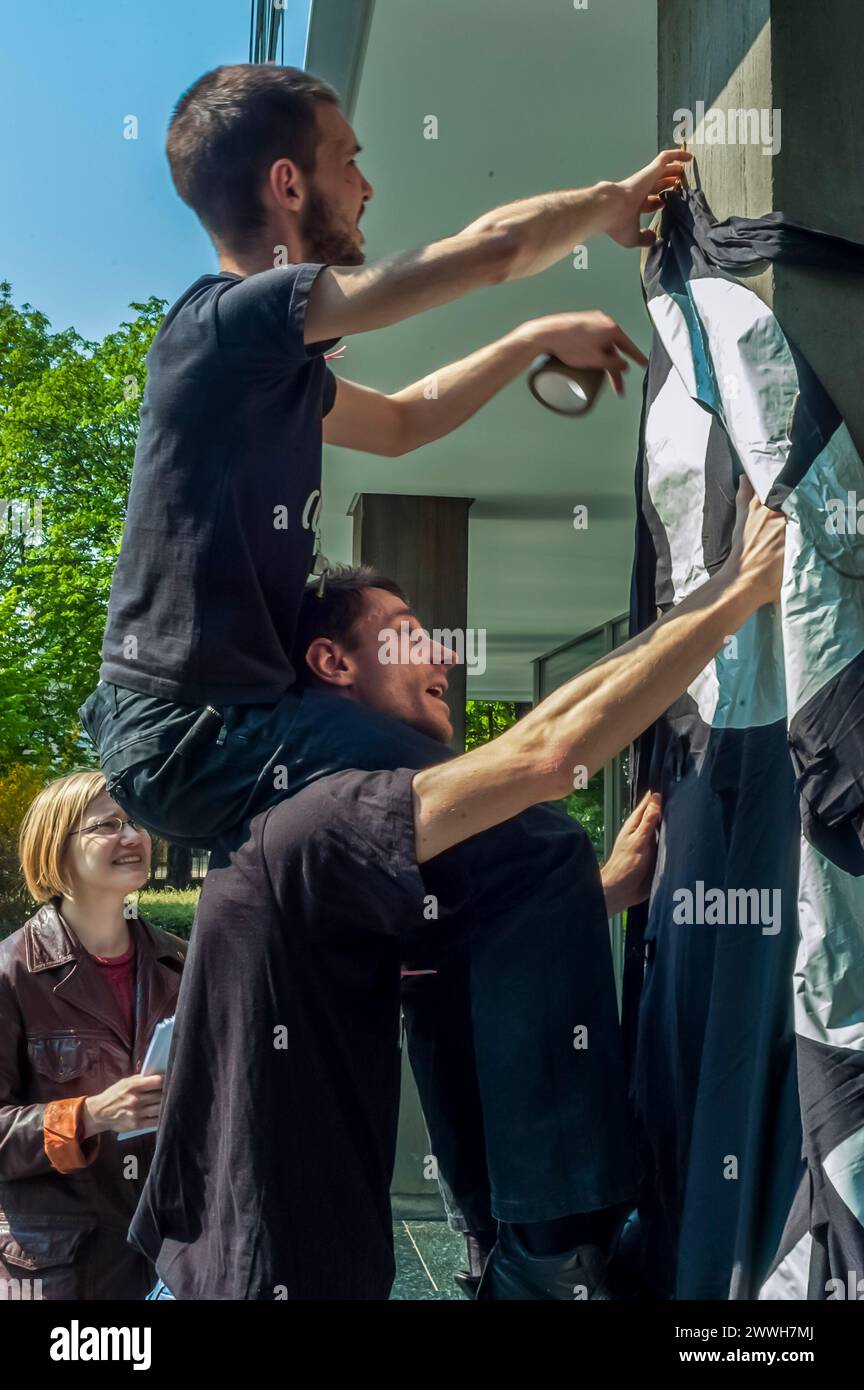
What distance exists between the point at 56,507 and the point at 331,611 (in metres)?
18.4

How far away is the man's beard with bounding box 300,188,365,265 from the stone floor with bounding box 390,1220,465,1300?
4.25 metres

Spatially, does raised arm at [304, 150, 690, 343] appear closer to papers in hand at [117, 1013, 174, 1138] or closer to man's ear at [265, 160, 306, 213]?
man's ear at [265, 160, 306, 213]

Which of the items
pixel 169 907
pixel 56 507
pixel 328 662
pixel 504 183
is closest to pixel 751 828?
pixel 328 662

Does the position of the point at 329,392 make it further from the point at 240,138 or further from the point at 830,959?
the point at 830,959

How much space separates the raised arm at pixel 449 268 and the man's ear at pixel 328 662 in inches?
19.5

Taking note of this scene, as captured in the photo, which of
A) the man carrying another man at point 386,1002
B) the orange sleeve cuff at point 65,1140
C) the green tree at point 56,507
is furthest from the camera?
the green tree at point 56,507

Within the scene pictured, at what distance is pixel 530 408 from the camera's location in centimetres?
594

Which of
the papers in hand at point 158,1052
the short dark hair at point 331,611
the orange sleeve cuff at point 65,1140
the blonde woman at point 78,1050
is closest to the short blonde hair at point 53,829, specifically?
the blonde woman at point 78,1050

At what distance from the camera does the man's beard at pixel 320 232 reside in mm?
2104

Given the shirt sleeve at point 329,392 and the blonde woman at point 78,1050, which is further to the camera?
the blonde woman at point 78,1050

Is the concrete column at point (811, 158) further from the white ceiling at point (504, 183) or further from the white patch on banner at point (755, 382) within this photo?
the white ceiling at point (504, 183)
